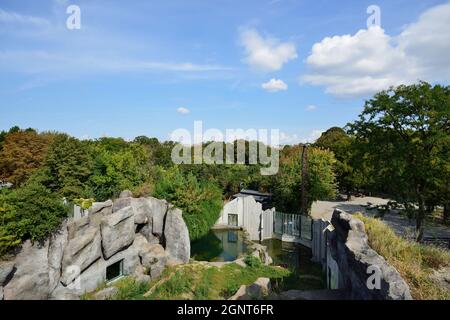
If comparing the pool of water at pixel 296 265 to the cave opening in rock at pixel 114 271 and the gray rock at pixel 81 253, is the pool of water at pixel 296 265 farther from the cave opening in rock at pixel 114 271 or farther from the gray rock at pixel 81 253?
the gray rock at pixel 81 253

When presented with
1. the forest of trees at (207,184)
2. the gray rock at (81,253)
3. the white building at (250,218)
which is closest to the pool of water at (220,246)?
the white building at (250,218)

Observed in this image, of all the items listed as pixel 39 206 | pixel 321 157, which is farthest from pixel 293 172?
pixel 39 206

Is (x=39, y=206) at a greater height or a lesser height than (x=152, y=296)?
greater

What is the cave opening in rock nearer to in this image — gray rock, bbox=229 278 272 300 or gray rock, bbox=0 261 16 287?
gray rock, bbox=0 261 16 287
